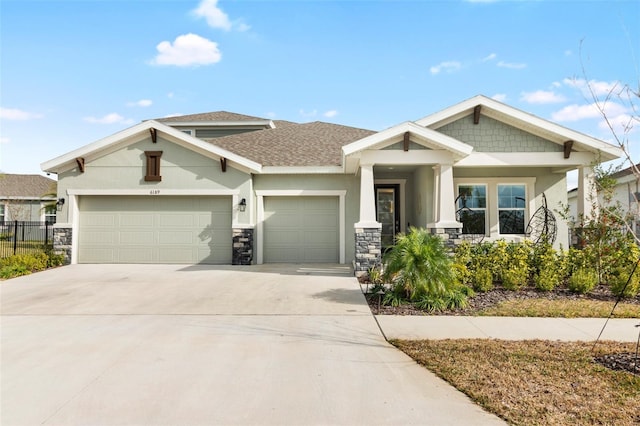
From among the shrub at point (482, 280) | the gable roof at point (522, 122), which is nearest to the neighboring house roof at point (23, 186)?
the gable roof at point (522, 122)

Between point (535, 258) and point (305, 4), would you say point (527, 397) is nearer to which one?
point (535, 258)

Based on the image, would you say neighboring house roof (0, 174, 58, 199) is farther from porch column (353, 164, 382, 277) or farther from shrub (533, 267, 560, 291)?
shrub (533, 267, 560, 291)

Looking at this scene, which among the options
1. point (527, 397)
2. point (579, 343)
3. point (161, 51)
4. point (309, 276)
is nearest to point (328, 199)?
point (309, 276)

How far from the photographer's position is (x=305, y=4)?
31.5 feet

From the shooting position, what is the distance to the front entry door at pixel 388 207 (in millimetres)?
14129

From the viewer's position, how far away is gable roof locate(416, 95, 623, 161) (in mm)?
10594

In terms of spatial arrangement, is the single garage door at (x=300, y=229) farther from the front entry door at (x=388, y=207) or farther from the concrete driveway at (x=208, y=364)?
the concrete driveway at (x=208, y=364)

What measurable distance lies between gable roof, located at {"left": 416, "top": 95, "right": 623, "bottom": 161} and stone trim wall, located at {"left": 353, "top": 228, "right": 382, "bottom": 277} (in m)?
3.55

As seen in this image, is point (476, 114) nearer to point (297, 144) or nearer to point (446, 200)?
point (446, 200)

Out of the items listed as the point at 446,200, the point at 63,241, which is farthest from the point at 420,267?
the point at 63,241

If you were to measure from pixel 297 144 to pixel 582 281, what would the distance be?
34.6ft

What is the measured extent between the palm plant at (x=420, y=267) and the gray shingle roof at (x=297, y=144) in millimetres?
6193

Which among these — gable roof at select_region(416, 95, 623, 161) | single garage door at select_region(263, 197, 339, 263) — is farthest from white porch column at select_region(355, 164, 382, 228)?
single garage door at select_region(263, 197, 339, 263)

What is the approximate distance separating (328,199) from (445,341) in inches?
338
